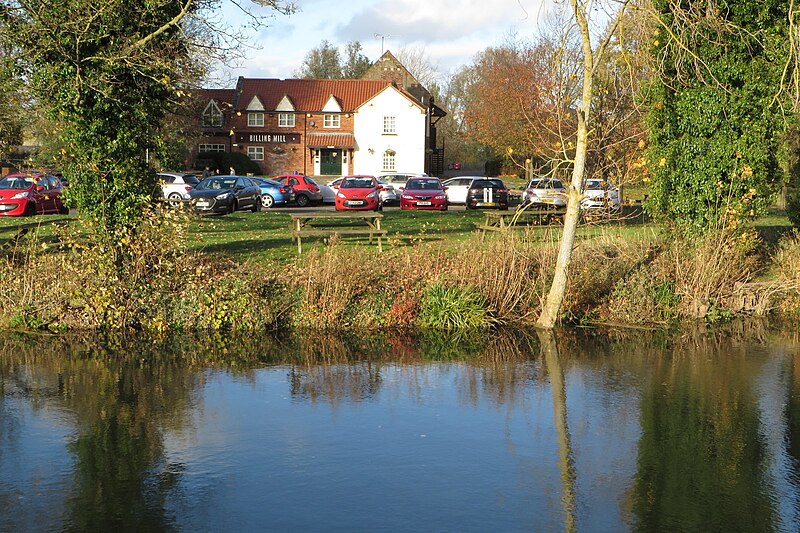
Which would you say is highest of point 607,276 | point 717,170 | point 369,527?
point 717,170

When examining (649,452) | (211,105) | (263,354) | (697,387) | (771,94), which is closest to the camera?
(649,452)

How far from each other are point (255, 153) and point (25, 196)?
38.2 m

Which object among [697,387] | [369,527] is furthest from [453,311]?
[369,527]

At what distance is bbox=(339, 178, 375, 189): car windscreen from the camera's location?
37375 mm

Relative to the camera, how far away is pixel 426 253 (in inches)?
628

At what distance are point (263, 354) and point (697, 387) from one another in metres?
6.05

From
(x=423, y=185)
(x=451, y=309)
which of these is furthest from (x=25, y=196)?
(x=451, y=309)

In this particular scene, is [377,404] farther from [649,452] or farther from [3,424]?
[3,424]

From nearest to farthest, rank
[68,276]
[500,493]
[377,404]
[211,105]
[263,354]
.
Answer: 1. [500,493]
2. [377,404]
3. [263,354]
4. [68,276]
5. [211,105]

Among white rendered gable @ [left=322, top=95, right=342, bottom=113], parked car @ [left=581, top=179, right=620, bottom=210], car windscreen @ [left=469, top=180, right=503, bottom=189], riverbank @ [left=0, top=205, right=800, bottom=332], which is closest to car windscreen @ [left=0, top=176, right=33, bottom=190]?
riverbank @ [left=0, top=205, right=800, bottom=332]

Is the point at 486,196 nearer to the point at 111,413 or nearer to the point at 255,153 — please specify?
the point at 111,413

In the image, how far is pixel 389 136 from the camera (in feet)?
225

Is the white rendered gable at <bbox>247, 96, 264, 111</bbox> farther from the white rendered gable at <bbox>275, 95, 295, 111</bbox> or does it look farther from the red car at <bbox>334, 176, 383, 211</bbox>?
the red car at <bbox>334, 176, 383, 211</bbox>

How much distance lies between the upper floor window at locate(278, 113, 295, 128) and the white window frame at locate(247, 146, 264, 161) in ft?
7.98
